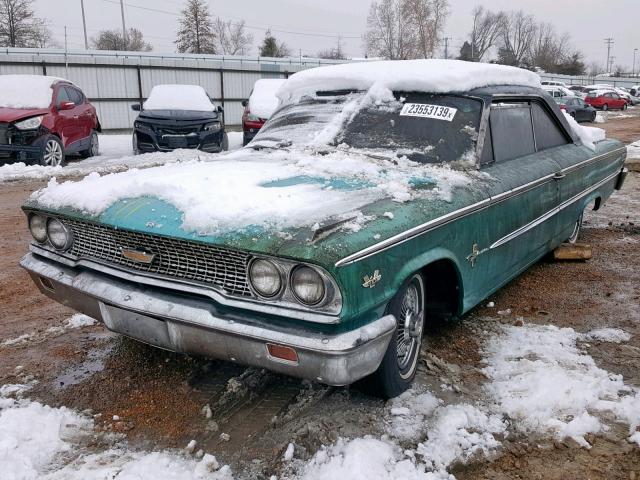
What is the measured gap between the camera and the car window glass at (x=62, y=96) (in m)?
11.2

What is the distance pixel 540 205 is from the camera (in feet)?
13.9

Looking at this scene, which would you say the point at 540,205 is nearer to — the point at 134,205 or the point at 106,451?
the point at 134,205

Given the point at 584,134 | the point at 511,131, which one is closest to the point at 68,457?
the point at 511,131

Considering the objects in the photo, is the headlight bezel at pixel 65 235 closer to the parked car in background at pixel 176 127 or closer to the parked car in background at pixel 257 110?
the parked car in background at pixel 176 127

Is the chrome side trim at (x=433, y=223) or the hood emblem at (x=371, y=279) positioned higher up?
the chrome side trim at (x=433, y=223)

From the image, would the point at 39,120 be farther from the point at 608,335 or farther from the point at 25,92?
the point at 608,335

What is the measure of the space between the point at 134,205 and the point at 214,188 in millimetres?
385

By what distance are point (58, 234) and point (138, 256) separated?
70 cm

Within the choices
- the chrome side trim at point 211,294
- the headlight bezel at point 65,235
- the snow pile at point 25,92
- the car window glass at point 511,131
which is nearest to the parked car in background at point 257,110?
the snow pile at point 25,92

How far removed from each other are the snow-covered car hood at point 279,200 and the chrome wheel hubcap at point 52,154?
809 cm

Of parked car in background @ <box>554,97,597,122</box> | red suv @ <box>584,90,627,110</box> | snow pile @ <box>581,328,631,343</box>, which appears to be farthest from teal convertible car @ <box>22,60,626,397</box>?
red suv @ <box>584,90,627,110</box>

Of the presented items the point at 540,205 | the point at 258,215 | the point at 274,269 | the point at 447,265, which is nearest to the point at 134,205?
the point at 258,215

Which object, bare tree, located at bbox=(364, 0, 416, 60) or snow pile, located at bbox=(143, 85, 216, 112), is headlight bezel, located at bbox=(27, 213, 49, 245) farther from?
bare tree, located at bbox=(364, 0, 416, 60)

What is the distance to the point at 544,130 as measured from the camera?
186 inches
